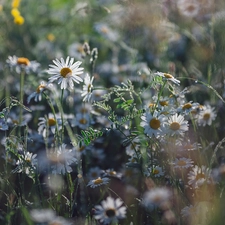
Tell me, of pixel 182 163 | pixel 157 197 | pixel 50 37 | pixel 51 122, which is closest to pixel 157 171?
pixel 182 163

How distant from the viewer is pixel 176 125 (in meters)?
2.03

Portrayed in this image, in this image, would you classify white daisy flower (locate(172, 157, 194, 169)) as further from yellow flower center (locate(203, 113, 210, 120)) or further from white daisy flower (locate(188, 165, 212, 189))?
yellow flower center (locate(203, 113, 210, 120))

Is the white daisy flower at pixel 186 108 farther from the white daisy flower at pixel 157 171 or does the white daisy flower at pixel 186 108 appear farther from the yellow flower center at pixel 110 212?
the yellow flower center at pixel 110 212

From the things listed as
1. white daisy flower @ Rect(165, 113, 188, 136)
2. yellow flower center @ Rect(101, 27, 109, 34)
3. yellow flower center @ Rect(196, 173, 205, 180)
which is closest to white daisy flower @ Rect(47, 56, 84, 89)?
white daisy flower @ Rect(165, 113, 188, 136)

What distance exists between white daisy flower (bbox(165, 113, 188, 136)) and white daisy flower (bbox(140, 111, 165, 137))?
55 mm

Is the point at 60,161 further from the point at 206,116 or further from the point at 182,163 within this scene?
the point at 206,116

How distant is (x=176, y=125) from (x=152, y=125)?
0.13 m

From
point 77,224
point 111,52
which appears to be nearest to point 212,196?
point 77,224

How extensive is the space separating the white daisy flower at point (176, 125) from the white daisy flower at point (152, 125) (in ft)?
0.18

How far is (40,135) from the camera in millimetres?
2662

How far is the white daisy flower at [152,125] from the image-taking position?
1.94 metres

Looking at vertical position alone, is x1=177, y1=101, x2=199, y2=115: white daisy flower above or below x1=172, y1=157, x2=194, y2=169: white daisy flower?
above

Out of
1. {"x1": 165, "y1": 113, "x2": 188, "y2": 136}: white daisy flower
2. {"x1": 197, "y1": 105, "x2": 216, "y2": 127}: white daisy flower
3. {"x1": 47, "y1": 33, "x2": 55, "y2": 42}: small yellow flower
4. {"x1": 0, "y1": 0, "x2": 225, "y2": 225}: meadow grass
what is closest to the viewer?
{"x1": 0, "y1": 0, "x2": 225, "y2": 225}: meadow grass

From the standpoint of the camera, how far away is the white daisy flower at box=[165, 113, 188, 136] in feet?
6.61
